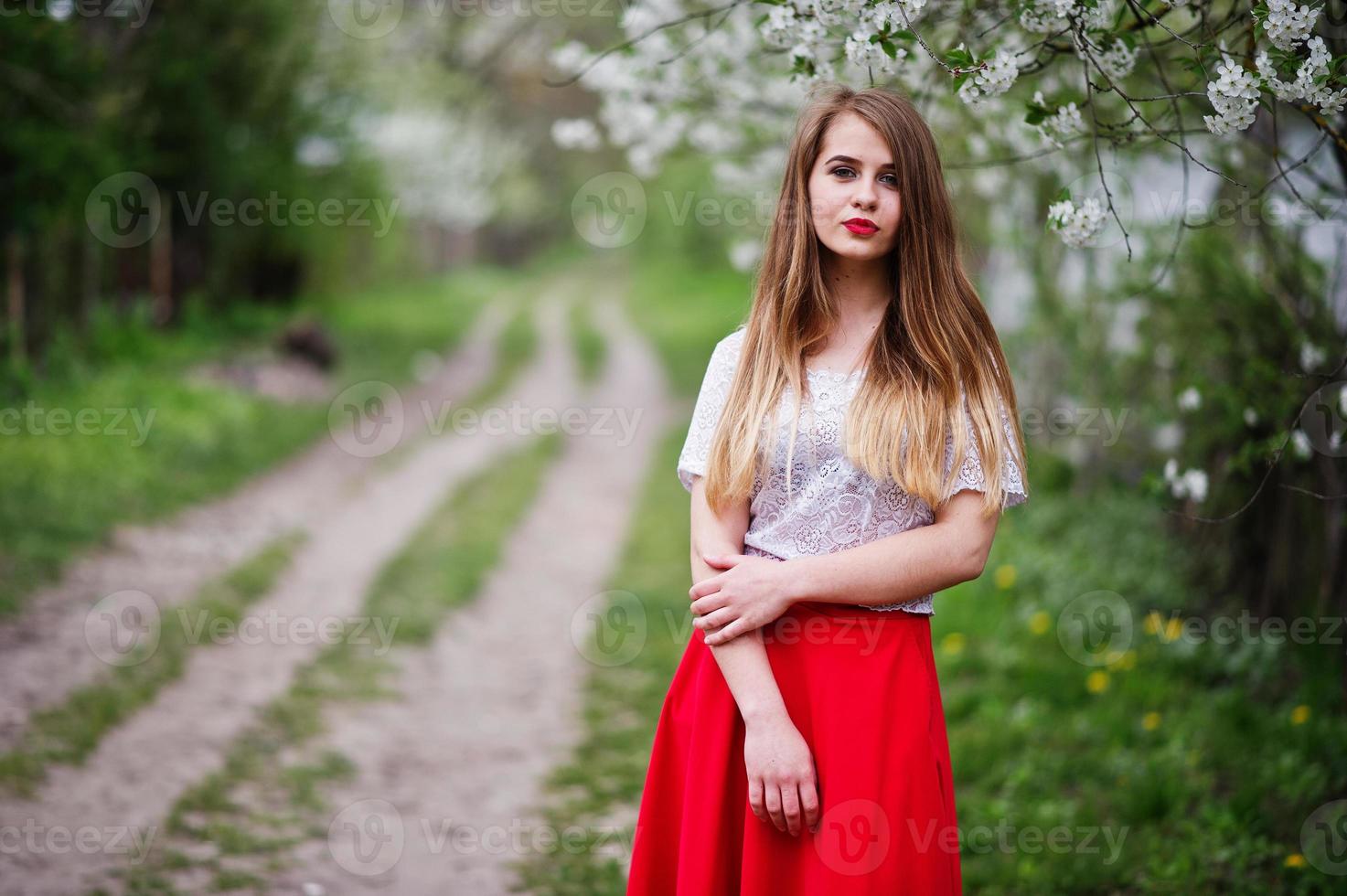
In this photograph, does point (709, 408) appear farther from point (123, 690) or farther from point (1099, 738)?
point (123, 690)

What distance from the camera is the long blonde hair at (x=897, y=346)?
1979 mm

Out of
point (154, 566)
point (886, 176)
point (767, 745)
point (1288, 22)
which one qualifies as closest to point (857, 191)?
point (886, 176)

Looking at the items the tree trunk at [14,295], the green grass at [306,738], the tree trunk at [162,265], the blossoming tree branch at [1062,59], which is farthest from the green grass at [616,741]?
the tree trunk at [162,265]

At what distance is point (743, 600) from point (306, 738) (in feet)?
11.1

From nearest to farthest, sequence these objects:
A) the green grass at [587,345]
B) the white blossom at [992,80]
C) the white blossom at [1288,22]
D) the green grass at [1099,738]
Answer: the white blossom at [1288,22] < the white blossom at [992,80] < the green grass at [1099,738] < the green grass at [587,345]

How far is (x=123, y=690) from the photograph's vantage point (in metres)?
4.82

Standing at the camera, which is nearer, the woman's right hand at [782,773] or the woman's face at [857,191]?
the woman's right hand at [782,773]

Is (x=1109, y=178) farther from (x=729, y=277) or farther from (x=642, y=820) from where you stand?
(x=729, y=277)

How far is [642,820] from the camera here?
2162 mm

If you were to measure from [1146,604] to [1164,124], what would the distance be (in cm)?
245

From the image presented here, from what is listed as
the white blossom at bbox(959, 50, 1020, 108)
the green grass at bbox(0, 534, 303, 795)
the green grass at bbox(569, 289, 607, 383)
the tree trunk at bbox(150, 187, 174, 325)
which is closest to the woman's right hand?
the white blossom at bbox(959, 50, 1020, 108)

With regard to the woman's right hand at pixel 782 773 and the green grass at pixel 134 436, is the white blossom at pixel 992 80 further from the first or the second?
the green grass at pixel 134 436

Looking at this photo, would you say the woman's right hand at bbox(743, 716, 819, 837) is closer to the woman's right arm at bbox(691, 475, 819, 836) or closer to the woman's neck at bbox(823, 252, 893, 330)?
the woman's right arm at bbox(691, 475, 819, 836)

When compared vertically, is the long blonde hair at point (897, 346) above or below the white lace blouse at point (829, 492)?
above
